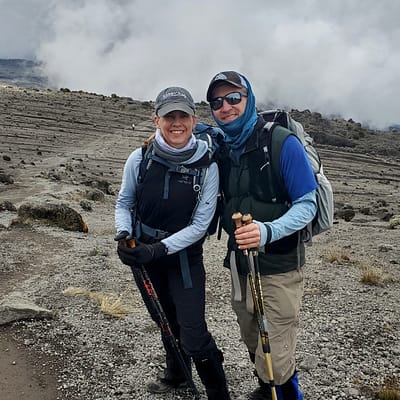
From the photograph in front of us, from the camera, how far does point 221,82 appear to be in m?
3.57

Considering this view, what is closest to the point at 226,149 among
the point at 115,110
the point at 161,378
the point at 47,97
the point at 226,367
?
the point at 161,378

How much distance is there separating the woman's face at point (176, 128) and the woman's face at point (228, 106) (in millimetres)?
306

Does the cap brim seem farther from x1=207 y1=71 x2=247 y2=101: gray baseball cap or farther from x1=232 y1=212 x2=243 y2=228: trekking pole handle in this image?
x1=232 y1=212 x2=243 y2=228: trekking pole handle

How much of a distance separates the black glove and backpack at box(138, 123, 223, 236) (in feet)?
1.19

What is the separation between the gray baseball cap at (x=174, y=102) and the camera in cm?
368

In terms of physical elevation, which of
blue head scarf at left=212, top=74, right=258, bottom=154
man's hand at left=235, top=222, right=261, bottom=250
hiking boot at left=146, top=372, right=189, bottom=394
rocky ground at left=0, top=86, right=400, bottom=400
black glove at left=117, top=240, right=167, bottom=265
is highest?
blue head scarf at left=212, top=74, right=258, bottom=154

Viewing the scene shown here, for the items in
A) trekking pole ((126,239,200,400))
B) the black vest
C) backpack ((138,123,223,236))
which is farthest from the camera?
trekking pole ((126,239,200,400))

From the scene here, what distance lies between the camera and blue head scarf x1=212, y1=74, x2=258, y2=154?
11.5 ft

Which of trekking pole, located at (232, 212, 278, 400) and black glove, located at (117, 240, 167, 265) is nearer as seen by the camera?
trekking pole, located at (232, 212, 278, 400)

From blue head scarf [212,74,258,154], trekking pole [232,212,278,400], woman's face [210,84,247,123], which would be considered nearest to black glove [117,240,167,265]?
trekking pole [232,212,278,400]

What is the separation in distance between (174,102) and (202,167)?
541 millimetres

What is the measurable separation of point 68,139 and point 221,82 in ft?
117

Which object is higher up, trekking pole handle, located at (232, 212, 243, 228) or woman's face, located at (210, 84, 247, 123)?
woman's face, located at (210, 84, 247, 123)

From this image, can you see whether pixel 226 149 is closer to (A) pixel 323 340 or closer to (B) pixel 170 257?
(B) pixel 170 257
